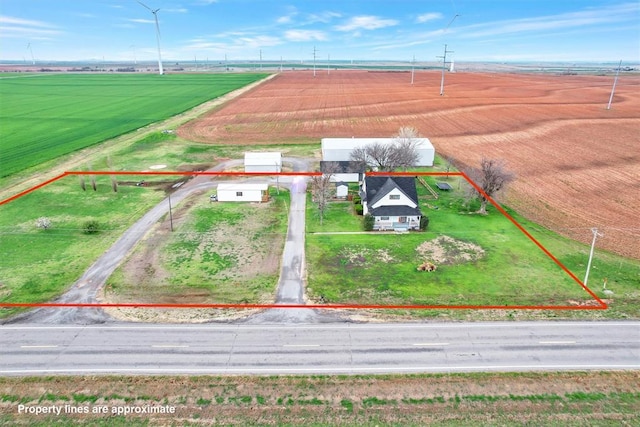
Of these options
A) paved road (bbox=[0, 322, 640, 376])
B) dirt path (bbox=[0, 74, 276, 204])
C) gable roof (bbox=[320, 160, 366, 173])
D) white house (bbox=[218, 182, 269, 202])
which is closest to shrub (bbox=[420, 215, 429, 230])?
gable roof (bbox=[320, 160, 366, 173])

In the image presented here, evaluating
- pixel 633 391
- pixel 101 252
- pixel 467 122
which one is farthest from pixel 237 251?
pixel 467 122

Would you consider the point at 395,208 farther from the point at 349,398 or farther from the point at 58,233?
the point at 58,233

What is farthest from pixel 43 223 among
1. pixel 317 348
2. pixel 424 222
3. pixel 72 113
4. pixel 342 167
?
pixel 72 113

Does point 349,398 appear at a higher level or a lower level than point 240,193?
lower

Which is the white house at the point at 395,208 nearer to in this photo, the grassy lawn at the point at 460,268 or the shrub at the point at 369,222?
the shrub at the point at 369,222

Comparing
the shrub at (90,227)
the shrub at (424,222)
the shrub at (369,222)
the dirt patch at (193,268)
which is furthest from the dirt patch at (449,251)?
the shrub at (90,227)

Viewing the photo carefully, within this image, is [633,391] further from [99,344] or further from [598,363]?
[99,344]

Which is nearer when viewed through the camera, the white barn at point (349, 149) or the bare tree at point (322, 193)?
the bare tree at point (322, 193)
